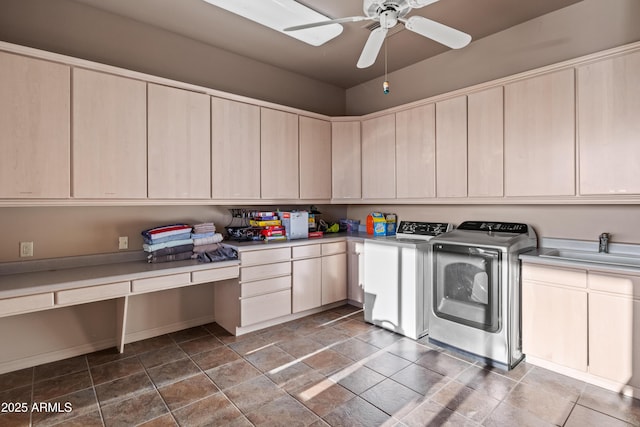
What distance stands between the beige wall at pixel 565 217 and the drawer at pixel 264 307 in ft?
6.44

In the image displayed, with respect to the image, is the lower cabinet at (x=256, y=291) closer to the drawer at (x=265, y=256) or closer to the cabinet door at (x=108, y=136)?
the drawer at (x=265, y=256)

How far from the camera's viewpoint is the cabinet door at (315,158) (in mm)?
4078

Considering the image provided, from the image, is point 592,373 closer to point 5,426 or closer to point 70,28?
point 5,426

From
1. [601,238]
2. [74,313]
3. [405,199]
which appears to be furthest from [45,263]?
[601,238]

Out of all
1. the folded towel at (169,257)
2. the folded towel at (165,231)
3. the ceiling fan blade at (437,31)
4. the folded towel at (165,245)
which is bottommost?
the folded towel at (169,257)

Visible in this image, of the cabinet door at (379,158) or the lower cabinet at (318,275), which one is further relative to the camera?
the cabinet door at (379,158)

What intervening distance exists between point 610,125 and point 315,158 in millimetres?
2816

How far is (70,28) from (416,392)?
3988mm

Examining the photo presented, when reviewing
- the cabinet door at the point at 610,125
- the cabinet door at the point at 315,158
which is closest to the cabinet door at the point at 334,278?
the cabinet door at the point at 315,158

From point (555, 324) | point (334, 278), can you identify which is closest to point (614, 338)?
point (555, 324)

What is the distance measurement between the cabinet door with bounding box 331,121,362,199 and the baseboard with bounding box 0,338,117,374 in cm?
293

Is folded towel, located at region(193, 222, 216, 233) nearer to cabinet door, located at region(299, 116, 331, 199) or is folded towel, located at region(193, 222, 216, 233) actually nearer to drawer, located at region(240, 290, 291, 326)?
drawer, located at region(240, 290, 291, 326)

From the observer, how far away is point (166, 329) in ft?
11.1

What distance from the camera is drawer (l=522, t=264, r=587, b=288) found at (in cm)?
239
